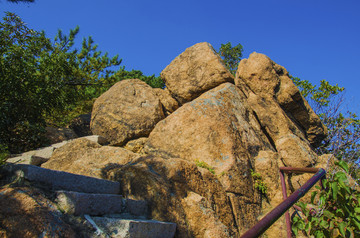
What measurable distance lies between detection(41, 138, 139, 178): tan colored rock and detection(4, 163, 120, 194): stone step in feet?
3.95

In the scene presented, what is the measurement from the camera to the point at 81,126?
959 centimetres

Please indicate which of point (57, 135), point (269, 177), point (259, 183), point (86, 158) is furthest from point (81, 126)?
point (269, 177)

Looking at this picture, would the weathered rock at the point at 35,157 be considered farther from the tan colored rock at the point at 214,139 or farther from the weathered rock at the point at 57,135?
the tan colored rock at the point at 214,139

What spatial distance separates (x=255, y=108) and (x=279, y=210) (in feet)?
23.3

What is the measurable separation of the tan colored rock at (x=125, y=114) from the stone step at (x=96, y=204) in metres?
4.75

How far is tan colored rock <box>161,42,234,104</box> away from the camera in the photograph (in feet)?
28.2

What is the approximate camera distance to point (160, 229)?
276cm

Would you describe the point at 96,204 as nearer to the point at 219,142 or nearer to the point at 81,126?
the point at 219,142

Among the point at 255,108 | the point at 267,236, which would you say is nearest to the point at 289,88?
the point at 255,108

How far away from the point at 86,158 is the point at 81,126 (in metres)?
A: 4.77

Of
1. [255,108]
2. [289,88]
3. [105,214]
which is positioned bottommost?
[105,214]

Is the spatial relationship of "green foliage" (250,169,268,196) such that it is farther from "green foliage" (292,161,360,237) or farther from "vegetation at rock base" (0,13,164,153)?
"vegetation at rock base" (0,13,164,153)

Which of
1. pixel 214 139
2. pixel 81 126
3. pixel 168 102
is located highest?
pixel 168 102

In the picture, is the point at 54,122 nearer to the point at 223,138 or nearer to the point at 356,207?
the point at 223,138
